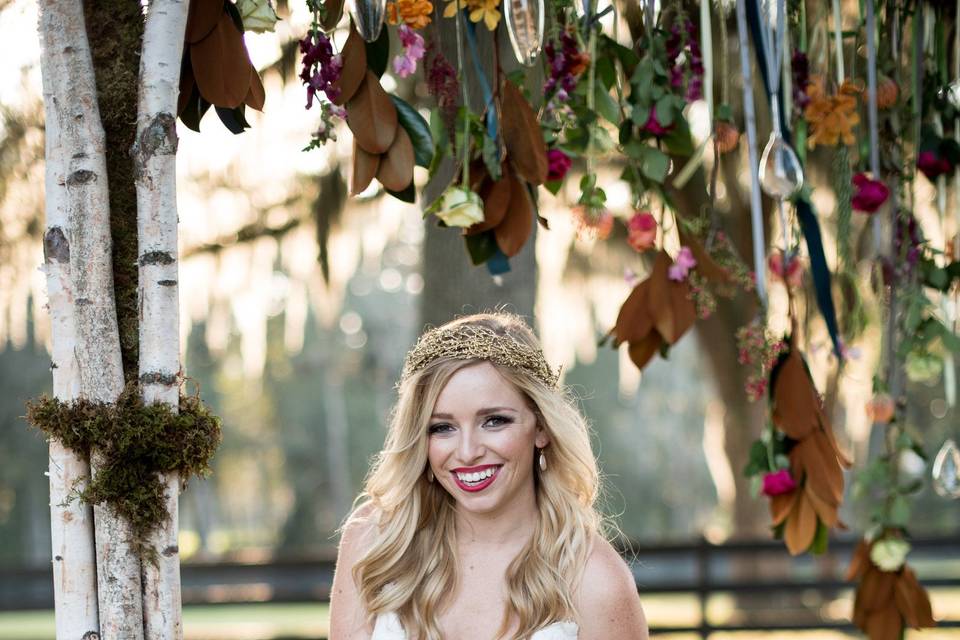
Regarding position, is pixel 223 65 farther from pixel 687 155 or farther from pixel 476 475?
pixel 476 475

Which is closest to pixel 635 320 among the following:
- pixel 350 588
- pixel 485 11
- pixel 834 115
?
pixel 485 11

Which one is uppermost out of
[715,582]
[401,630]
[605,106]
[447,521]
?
[605,106]

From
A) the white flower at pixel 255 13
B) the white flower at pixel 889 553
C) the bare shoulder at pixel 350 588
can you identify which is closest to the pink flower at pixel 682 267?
the white flower at pixel 889 553

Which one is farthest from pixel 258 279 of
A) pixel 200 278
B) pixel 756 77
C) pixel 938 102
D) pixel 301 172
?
pixel 938 102

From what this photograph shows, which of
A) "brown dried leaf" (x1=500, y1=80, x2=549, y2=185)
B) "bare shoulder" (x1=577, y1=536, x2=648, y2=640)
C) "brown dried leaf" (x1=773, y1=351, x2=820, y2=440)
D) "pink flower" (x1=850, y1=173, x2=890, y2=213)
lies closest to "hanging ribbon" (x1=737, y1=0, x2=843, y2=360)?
"brown dried leaf" (x1=773, y1=351, x2=820, y2=440)

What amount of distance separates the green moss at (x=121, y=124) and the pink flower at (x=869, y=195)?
4.67 ft

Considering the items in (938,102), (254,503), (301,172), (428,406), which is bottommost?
(254,503)

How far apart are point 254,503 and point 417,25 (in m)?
47.5

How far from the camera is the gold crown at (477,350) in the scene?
10.1 feet

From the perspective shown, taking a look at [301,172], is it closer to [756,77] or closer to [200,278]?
[200,278]

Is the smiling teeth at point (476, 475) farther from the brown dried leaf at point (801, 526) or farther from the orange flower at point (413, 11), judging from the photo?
the orange flower at point (413, 11)

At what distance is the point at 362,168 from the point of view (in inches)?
78.9

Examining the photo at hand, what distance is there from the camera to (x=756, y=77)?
557cm

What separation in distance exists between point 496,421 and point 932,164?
123 centimetres
